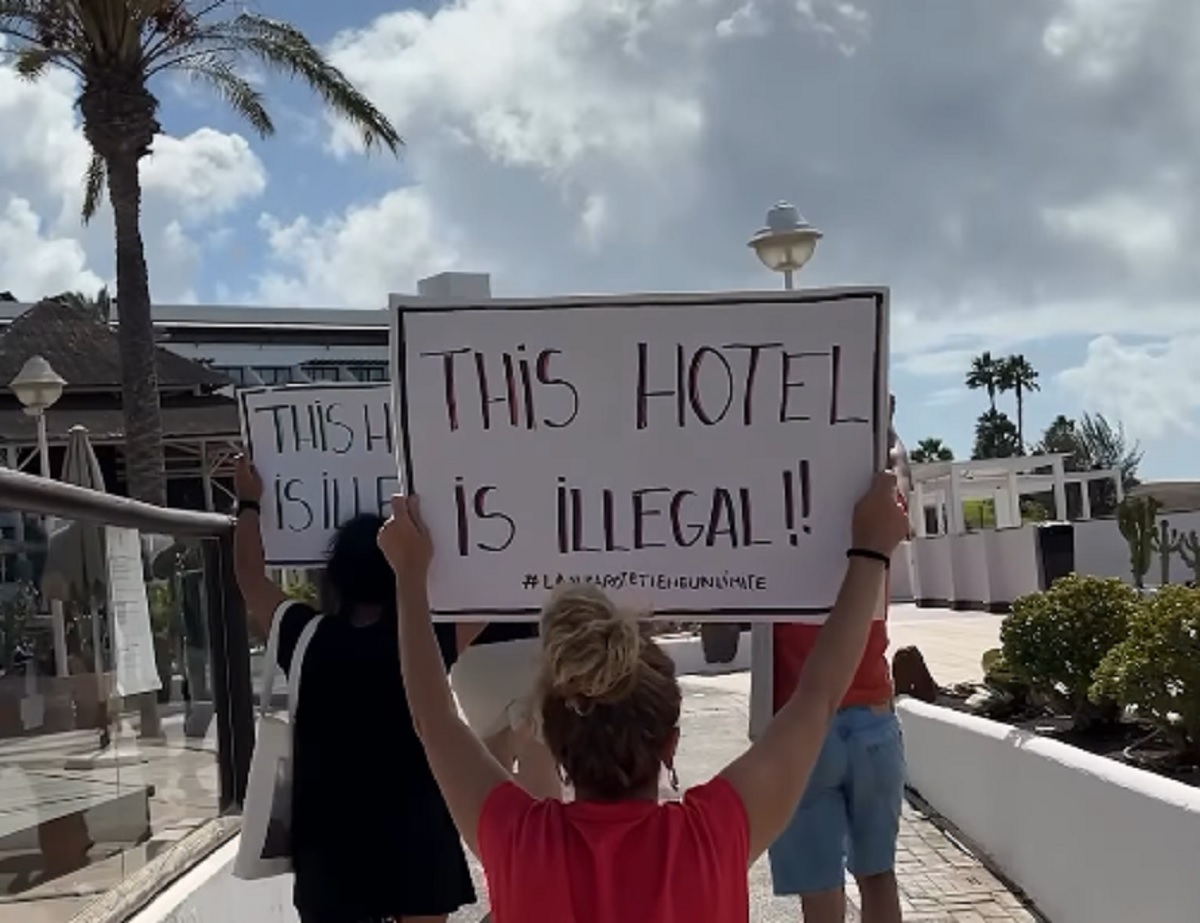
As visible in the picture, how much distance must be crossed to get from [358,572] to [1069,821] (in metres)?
3.26

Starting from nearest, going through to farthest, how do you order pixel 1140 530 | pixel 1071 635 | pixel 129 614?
1. pixel 129 614
2. pixel 1071 635
3. pixel 1140 530

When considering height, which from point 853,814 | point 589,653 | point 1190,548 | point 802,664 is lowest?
point 853,814

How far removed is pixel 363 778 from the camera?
3.61 metres

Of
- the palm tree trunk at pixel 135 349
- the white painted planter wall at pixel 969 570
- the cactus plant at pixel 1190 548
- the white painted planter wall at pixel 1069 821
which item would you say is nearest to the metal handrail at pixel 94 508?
the white painted planter wall at pixel 1069 821

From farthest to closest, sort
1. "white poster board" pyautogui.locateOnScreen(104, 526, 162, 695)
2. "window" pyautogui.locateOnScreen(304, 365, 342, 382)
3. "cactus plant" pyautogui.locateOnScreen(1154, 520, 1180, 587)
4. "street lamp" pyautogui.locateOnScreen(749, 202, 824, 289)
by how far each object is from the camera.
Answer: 1. "window" pyautogui.locateOnScreen(304, 365, 342, 382)
2. "cactus plant" pyautogui.locateOnScreen(1154, 520, 1180, 587)
3. "street lamp" pyautogui.locateOnScreen(749, 202, 824, 289)
4. "white poster board" pyautogui.locateOnScreen(104, 526, 162, 695)

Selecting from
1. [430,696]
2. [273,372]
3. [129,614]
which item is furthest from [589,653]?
[273,372]

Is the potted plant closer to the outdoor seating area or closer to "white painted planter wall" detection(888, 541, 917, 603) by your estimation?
"white painted planter wall" detection(888, 541, 917, 603)

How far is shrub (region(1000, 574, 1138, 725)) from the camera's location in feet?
24.5

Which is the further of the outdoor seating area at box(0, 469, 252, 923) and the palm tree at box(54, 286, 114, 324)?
the palm tree at box(54, 286, 114, 324)

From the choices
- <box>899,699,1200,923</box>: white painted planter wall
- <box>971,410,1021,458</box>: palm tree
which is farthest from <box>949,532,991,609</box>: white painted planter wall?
<box>971,410,1021,458</box>: palm tree

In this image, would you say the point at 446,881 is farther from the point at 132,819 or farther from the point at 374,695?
the point at 132,819

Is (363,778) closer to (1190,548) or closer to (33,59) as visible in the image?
(33,59)

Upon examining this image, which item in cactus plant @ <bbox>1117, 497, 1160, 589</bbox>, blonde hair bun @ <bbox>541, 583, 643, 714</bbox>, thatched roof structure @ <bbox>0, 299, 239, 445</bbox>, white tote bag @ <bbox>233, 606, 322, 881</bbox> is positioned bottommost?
white tote bag @ <bbox>233, 606, 322, 881</bbox>

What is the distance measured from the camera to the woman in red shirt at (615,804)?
2.23 m
